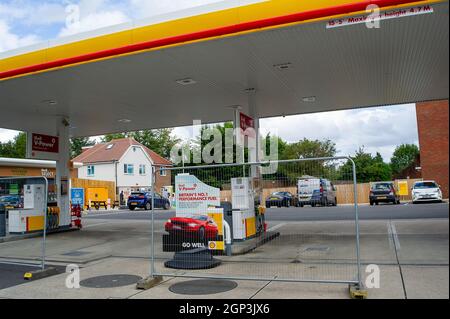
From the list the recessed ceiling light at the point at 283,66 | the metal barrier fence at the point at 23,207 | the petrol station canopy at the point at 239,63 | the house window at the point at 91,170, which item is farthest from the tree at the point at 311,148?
the recessed ceiling light at the point at 283,66

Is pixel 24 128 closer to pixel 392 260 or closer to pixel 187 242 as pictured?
pixel 187 242

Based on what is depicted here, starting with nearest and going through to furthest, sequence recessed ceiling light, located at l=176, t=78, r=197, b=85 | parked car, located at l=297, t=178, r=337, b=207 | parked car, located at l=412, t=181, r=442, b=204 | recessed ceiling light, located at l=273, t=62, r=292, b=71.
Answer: parked car, located at l=297, t=178, r=337, b=207 < recessed ceiling light, located at l=273, t=62, r=292, b=71 < recessed ceiling light, located at l=176, t=78, r=197, b=85 < parked car, located at l=412, t=181, r=442, b=204

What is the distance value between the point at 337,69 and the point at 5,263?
9793 mm

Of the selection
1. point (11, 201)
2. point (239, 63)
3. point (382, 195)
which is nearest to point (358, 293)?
point (239, 63)

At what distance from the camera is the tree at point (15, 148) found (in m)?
69.4

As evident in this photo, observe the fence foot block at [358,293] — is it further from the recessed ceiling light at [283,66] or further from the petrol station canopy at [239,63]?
the recessed ceiling light at [283,66]

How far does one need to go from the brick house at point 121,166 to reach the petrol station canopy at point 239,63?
30.7m

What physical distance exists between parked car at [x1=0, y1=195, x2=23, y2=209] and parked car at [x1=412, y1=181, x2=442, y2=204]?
22.9 m

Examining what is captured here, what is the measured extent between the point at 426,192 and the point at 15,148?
65.9 m

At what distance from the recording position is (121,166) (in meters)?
47.3

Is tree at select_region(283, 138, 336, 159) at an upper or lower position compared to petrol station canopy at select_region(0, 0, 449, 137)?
upper

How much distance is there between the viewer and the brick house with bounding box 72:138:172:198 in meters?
46.9

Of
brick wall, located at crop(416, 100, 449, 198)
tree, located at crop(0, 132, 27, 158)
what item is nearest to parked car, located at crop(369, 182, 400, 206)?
brick wall, located at crop(416, 100, 449, 198)

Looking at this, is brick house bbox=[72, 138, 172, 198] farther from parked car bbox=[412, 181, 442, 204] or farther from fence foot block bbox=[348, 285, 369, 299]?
fence foot block bbox=[348, 285, 369, 299]
